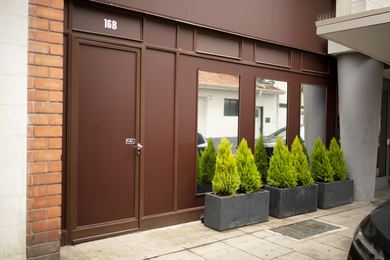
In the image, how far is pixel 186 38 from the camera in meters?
5.70

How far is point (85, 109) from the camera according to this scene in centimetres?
476

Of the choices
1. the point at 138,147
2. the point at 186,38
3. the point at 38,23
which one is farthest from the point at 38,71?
the point at 186,38

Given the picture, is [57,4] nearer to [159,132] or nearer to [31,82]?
[31,82]

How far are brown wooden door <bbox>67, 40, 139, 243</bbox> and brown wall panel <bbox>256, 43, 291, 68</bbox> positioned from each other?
8.00ft

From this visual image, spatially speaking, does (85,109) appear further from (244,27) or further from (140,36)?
(244,27)

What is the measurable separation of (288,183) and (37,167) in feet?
13.0

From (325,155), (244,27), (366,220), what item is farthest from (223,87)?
(366,220)

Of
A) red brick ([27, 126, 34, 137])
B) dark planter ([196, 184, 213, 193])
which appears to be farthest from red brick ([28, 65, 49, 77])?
dark planter ([196, 184, 213, 193])

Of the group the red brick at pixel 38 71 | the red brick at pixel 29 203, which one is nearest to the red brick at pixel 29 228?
the red brick at pixel 29 203

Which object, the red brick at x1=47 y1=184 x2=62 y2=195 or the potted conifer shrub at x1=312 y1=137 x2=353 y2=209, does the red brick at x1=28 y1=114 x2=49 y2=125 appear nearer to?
the red brick at x1=47 y1=184 x2=62 y2=195

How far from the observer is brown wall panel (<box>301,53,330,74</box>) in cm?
752

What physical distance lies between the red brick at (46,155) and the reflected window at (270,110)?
3.77 metres

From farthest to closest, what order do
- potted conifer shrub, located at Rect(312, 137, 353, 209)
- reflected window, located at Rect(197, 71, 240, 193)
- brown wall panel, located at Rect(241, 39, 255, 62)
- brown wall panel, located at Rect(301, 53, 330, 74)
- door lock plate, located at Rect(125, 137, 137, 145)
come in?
brown wall panel, located at Rect(301, 53, 330, 74), potted conifer shrub, located at Rect(312, 137, 353, 209), brown wall panel, located at Rect(241, 39, 255, 62), reflected window, located at Rect(197, 71, 240, 193), door lock plate, located at Rect(125, 137, 137, 145)

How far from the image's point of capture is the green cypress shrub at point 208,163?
6070mm
